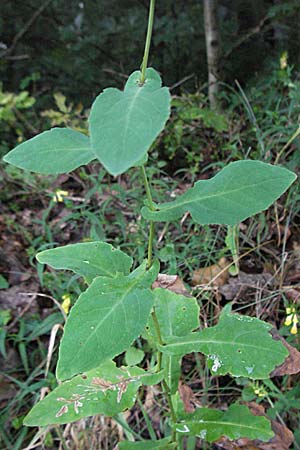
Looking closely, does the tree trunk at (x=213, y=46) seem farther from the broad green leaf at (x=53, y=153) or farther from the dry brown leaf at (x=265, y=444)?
the broad green leaf at (x=53, y=153)

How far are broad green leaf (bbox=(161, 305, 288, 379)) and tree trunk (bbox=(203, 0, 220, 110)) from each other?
188 cm

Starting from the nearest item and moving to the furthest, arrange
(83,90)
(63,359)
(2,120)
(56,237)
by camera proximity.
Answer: (63,359), (56,237), (2,120), (83,90)

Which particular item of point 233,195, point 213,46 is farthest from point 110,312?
point 213,46

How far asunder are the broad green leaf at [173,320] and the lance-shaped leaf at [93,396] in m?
0.07

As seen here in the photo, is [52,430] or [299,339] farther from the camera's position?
[52,430]

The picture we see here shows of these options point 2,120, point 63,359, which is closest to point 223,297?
point 63,359

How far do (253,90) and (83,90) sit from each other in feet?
4.33

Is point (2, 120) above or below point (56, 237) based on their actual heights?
above

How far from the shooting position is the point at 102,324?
31.7 inches

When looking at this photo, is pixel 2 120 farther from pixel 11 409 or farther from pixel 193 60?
pixel 11 409

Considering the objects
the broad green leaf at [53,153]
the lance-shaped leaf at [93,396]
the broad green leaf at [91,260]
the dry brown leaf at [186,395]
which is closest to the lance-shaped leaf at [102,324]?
the broad green leaf at [91,260]

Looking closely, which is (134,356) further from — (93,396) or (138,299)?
(138,299)

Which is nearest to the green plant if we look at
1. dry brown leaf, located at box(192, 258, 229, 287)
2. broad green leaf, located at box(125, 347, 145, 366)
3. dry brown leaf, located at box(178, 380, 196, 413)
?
dry brown leaf, located at box(178, 380, 196, 413)

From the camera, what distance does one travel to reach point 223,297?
1.77m
